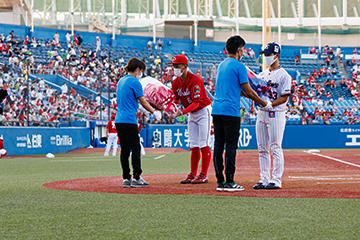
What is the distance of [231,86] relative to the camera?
A: 5.66 m

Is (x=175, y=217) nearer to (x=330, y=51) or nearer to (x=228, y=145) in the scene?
(x=228, y=145)

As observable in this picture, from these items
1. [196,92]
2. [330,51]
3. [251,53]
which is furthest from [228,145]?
[330,51]

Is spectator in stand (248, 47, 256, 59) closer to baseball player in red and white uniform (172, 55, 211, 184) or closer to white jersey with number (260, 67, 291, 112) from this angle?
baseball player in red and white uniform (172, 55, 211, 184)

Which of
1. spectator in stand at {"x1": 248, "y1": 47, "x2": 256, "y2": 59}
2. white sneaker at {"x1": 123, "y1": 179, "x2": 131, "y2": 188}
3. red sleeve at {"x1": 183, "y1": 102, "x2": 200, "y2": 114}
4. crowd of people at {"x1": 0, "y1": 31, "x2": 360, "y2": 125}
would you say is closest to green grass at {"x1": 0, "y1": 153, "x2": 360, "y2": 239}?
white sneaker at {"x1": 123, "y1": 179, "x2": 131, "y2": 188}

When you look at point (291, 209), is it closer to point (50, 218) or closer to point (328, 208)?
point (328, 208)

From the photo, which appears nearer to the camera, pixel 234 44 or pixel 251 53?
pixel 234 44

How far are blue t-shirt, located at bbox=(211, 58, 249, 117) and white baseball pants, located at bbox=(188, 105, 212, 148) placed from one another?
1.17 meters

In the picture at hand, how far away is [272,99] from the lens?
583 centimetres

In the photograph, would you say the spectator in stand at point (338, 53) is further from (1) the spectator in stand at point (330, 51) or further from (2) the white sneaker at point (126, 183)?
(2) the white sneaker at point (126, 183)

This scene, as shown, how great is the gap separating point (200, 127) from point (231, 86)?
1.39 metres

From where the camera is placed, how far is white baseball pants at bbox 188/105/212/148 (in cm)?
688

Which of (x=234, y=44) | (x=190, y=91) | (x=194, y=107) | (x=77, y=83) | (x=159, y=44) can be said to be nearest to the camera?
(x=234, y=44)

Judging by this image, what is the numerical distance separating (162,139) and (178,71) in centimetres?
2008

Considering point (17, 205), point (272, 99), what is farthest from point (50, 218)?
point (272, 99)
